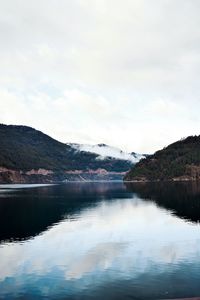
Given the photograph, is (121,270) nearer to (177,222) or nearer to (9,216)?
(177,222)

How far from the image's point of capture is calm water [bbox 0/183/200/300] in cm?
4844

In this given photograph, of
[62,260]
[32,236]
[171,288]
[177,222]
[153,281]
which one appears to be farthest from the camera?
[177,222]

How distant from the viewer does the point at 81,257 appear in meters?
68.2

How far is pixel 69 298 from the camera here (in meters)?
45.4

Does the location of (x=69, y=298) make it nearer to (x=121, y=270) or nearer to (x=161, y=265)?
(x=121, y=270)

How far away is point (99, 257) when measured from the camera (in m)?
67.9

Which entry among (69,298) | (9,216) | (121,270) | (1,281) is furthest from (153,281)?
(9,216)

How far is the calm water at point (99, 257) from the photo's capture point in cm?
4844

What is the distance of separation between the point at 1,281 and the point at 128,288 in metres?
17.4

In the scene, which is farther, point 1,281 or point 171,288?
point 1,281

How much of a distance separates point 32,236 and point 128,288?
143 feet

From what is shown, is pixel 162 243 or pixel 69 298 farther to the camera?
pixel 162 243

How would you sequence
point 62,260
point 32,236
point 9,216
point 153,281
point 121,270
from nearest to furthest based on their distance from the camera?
1. point 153,281
2. point 121,270
3. point 62,260
4. point 32,236
5. point 9,216

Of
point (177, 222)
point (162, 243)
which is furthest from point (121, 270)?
point (177, 222)
